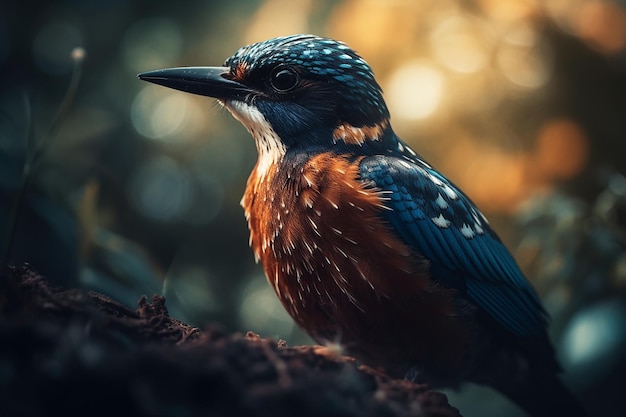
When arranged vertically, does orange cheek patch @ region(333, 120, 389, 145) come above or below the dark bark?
above

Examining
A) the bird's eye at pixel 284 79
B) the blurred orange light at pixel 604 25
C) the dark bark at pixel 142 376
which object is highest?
the blurred orange light at pixel 604 25

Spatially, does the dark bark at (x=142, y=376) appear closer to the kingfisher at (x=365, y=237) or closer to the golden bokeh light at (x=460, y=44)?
the kingfisher at (x=365, y=237)

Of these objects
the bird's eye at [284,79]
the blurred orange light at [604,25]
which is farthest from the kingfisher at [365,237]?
the blurred orange light at [604,25]

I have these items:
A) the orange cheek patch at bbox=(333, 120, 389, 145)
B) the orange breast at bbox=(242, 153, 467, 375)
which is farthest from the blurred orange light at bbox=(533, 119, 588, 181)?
the orange breast at bbox=(242, 153, 467, 375)

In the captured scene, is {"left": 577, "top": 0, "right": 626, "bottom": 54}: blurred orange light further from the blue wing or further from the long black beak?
the long black beak

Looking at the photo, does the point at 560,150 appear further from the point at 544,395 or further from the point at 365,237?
the point at 365,237

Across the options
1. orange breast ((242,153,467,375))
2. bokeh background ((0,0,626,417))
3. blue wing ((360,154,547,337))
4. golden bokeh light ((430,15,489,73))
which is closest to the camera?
orange breast ((242,153,467,375))
